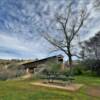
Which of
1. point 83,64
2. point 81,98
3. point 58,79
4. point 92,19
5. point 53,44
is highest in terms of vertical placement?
point 92,19

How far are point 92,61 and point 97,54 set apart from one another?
3671mm

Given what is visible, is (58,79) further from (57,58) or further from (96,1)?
(57,58)

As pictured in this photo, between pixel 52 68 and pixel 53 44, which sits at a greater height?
pixel 53 44

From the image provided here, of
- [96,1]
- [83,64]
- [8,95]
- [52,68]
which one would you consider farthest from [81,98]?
[83,64]

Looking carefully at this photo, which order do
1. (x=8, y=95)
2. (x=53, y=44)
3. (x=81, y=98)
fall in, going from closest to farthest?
(x=8, y=95), (x=81, y=98), (x=53, y=44)

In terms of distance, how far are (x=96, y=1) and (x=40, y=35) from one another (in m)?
16.3

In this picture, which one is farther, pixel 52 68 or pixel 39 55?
pixel 39 55

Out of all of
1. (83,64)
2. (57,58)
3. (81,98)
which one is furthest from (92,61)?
(81,98)

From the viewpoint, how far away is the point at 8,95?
370 inches

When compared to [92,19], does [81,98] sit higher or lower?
lower

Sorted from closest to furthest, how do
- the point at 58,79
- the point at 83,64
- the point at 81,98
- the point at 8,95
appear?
the point at 8,95 < the point at 81,98 < the point at 58,79 < the point at 83,64

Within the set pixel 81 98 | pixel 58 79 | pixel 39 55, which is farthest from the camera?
pixel 39 55

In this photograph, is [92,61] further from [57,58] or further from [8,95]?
[8,95]

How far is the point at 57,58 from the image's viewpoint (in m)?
35.4
